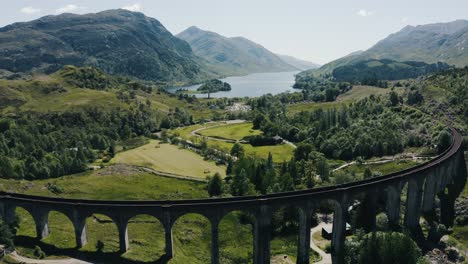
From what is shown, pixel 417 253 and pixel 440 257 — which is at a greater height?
pixel 417 253

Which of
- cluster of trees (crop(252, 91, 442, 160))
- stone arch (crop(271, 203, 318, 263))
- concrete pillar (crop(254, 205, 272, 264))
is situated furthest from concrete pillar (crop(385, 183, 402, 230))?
cluster of trees (crop(252, 91, 442, 160))

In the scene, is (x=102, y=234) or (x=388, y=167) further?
(x=388, y=167)

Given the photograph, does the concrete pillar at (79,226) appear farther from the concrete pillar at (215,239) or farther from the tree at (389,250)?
the tree at (389,250)

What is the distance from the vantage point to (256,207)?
214ft

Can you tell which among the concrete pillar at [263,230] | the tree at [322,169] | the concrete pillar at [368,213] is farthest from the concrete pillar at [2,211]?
the tree at [322,169]

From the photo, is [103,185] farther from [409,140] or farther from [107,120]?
[409,140]

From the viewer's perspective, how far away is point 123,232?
224ft

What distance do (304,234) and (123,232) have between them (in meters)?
33.9

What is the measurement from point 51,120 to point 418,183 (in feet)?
555

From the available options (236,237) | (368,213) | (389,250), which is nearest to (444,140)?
(368,213)

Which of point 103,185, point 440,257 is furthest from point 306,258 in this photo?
point 103,185

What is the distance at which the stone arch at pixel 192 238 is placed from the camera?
73.4 metres

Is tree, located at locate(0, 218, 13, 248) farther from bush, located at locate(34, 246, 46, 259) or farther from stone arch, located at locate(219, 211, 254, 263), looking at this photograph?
stone arch, located at locate(219, 211, 254, 263)

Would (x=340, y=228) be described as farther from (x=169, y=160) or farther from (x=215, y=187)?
(x=169, y=160)
